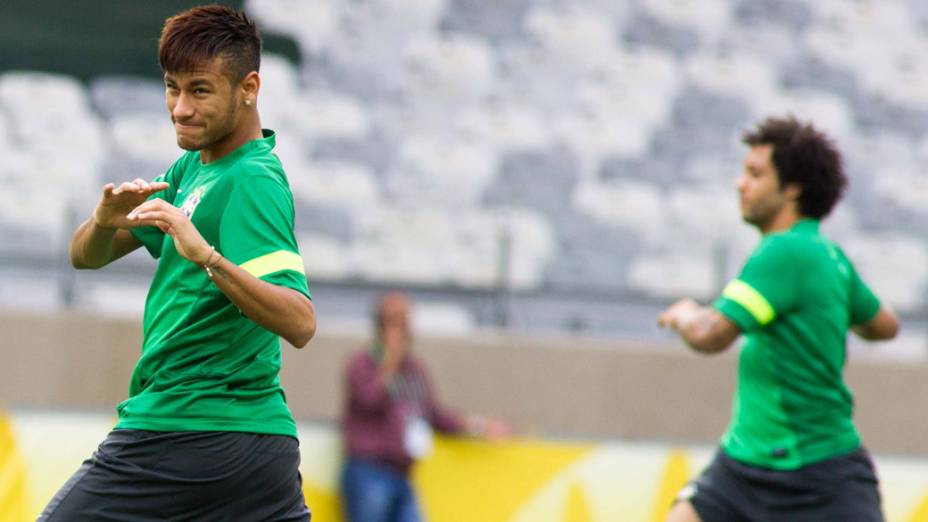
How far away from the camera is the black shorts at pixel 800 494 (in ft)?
15.0

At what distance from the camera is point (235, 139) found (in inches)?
124

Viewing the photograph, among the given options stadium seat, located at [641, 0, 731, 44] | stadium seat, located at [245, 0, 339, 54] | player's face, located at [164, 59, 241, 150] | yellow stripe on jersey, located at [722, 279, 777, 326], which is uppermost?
stadium seat, located at [641, 0, 731, 44]

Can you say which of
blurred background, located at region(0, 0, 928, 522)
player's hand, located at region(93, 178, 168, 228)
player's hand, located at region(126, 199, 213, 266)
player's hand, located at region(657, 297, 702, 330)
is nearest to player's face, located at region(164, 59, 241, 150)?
player's hand, located at region(93, 178, 168, 228)

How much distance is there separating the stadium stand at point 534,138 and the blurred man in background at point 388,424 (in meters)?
1.41

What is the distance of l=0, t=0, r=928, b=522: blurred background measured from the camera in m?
7.82

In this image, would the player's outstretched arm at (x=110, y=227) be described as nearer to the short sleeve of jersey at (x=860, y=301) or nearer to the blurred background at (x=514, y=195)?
the short sleeve of jersey at (x=860, y=301)

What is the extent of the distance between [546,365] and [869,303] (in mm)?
3678

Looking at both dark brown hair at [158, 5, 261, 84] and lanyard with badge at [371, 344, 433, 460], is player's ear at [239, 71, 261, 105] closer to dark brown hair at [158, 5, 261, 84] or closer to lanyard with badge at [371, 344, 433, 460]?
dark brown hair at [158, 5, 261, 84]

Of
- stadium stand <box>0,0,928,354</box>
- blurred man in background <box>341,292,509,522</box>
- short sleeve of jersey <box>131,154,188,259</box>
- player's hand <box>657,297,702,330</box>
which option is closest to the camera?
short sleeve of jersey <box>131,154,188,259</box>

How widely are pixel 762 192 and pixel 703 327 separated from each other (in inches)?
24.6

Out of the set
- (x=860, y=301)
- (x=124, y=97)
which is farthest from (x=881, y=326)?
(x=124, y=97)

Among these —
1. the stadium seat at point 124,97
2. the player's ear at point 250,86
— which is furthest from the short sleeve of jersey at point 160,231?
the stadium seat at point 124,97

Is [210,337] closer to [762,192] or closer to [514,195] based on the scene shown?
[762,192]

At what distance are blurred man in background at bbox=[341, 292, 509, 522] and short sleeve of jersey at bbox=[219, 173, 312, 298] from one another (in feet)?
13.1
